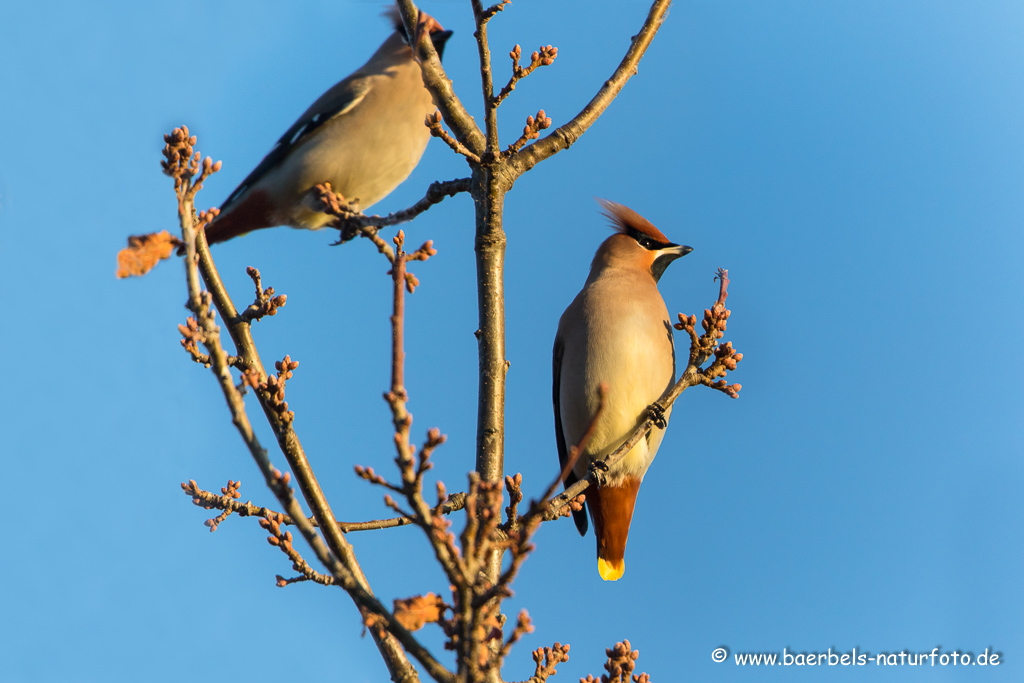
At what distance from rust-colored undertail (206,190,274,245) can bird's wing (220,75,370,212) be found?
0.20 ft

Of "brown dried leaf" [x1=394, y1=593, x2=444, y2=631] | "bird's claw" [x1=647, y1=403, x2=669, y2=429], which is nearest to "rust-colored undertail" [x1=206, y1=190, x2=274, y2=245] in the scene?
"bird's claw" [x1=647, y1=403, x2=669, y2=429]

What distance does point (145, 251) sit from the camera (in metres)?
1.75

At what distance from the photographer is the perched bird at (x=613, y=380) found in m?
3.97

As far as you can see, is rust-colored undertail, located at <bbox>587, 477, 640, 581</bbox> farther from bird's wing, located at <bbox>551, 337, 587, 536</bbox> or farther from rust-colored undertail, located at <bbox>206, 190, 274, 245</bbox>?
rust-colored undertail, located at <bbox>206, 190, 274, 245</bbox>

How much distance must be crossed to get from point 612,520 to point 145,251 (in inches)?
112

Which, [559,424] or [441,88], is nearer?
[441,88]

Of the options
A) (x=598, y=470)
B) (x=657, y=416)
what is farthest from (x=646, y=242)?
(x=598, y=470)

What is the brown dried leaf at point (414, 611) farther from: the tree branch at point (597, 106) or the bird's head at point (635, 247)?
the bird's head at point (635, 247)

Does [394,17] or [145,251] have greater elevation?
[394,17]

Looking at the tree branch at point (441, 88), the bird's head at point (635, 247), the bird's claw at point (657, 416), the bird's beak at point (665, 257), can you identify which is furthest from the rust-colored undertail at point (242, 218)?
the bird's beak at point (665, 257)

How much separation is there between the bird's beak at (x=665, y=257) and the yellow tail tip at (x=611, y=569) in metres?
1.60

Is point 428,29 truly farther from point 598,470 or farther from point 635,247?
point 635,247

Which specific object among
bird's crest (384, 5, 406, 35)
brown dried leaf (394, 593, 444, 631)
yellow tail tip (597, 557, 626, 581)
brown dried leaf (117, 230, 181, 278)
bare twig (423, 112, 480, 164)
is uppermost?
bird's crest (384, 5, 406, 35)

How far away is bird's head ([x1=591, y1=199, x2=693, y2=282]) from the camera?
4.83 meters
